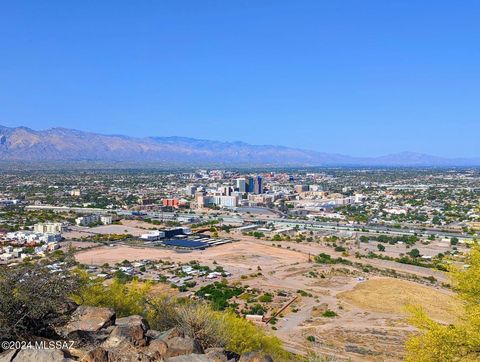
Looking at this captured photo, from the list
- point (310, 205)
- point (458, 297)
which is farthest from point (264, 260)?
point (310, 205)

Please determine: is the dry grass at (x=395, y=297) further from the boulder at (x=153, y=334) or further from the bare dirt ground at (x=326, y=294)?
the boulder at (x=153, y=334)

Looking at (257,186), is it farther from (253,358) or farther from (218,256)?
(253,358)

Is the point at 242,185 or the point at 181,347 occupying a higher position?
the point at 181,347

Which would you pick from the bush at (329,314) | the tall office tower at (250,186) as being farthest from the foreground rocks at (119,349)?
the tall office tower at (250,186)

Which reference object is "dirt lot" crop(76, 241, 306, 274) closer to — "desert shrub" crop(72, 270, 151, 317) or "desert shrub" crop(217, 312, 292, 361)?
"desert shrub" crop(72, 270, 151, 317)

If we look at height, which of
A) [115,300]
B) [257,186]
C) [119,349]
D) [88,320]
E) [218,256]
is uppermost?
[119,349]

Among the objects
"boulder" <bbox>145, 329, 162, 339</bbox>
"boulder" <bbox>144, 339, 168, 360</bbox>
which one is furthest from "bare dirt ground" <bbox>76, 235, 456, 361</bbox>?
"boulder" <bbox>144, 339, 168, 360</bbox>

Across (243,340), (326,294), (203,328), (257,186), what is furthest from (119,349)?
(257,186)
